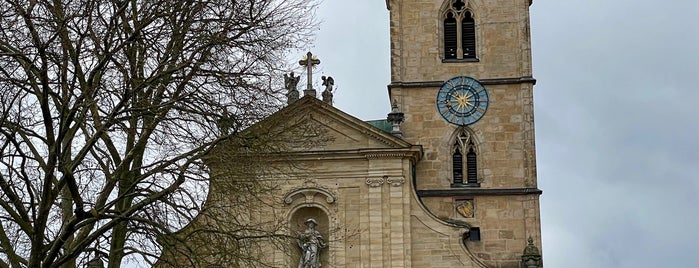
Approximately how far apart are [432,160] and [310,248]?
3869 mm

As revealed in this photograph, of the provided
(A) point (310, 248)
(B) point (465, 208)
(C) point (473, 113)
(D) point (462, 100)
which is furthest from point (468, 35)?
(A) point (310, 248)

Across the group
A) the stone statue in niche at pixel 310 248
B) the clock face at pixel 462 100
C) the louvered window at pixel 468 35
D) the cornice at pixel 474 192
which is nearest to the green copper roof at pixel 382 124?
the clock face at pixel 462 100


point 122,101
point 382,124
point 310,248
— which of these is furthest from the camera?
point 382,124

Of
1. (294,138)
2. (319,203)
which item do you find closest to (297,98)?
(319,203)

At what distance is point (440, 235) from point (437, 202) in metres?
1.64

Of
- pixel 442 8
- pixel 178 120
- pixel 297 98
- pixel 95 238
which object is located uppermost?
pixel 442 8

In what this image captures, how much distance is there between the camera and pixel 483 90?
28938 mm

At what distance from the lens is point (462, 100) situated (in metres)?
29.1

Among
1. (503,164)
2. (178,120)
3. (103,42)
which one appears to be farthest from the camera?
(503,164)

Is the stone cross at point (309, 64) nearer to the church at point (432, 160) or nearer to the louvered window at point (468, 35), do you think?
the church at point (432, 160)

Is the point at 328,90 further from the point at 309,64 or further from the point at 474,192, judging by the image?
the point at 474,192

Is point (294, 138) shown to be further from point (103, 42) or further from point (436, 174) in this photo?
point (436, 174)

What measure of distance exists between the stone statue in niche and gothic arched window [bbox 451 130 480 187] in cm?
359

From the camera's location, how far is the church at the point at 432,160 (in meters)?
26.6
